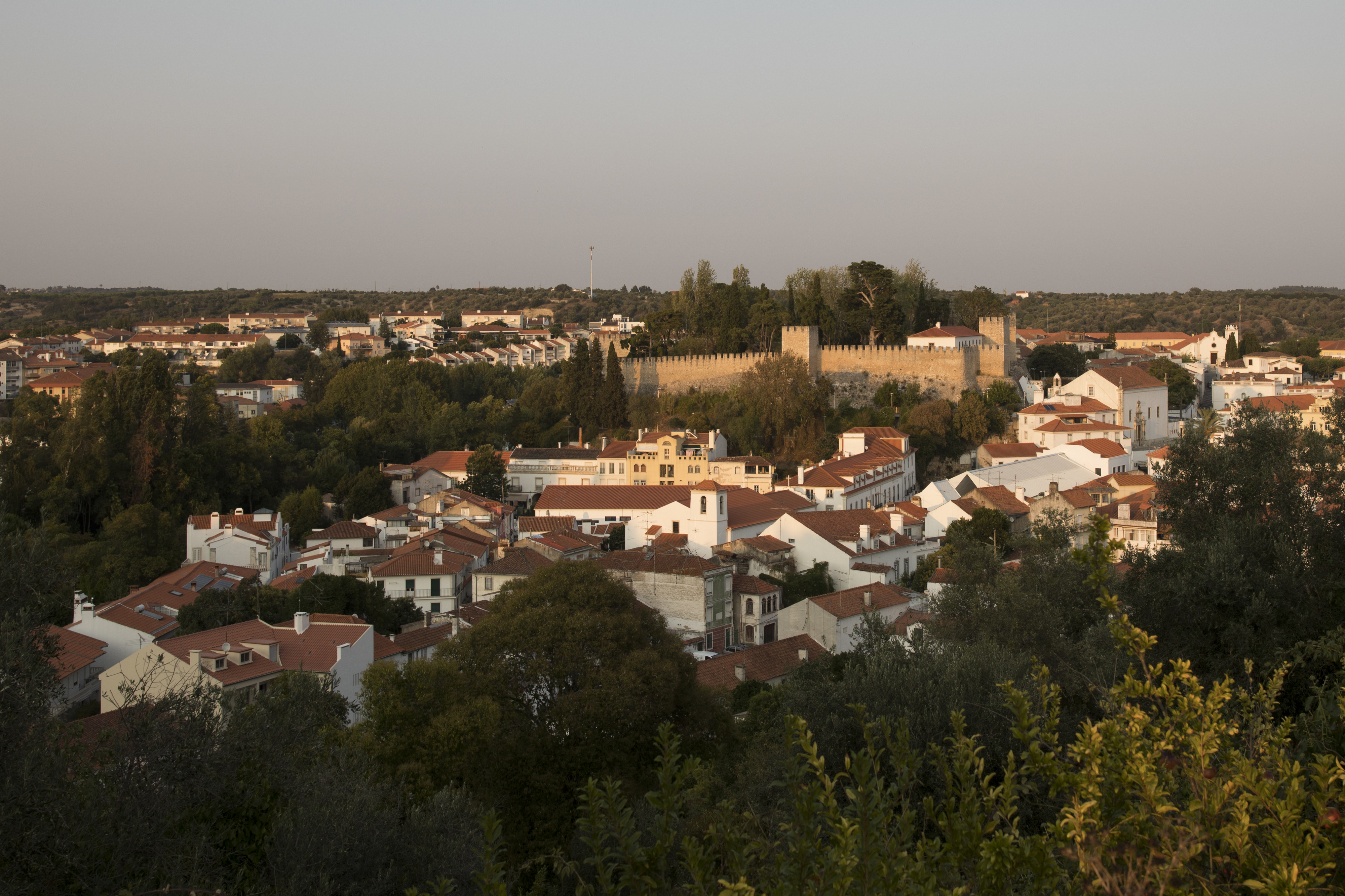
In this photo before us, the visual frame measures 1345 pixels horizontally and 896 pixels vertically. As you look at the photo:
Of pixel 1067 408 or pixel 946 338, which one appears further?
pixel 946 338

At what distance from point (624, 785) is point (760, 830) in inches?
227

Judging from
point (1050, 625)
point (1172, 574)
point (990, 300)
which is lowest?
point (1050, 625)

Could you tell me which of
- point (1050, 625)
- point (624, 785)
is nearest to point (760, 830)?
point (624, 785)

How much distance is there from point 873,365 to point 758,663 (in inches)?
1017

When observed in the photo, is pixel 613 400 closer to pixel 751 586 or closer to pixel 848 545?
pixel 848 545

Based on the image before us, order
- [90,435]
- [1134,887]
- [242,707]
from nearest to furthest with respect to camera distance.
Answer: [1134,887] → [242,707] → [90,435]

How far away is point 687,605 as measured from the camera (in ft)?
69.7

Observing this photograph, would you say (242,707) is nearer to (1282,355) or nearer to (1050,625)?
(1050,625)

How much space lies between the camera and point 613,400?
42844 millimetres

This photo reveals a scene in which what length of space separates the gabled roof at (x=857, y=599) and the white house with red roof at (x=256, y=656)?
8.07 m

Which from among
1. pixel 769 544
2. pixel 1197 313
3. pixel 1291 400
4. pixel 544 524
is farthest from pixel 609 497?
pixel 1197 313

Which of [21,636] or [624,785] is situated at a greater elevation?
[21,636]

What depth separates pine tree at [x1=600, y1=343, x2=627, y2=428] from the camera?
141ft

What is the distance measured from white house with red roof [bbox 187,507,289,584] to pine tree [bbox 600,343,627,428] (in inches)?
594
